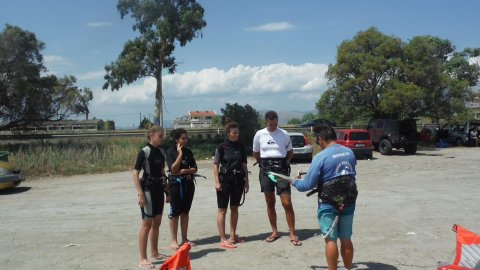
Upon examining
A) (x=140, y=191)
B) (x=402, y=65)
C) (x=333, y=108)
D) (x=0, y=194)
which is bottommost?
(x=0, y=194)

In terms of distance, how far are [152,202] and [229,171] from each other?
1313 mm

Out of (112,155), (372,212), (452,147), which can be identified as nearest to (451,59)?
(452,147)

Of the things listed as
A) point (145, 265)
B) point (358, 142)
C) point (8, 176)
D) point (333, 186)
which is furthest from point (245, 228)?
point (358, 142)

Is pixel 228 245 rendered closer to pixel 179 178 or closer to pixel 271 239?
pixel 271 239

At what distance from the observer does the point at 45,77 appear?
25812 millimetres

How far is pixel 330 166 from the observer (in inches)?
188

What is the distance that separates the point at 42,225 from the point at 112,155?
12561 millimetres

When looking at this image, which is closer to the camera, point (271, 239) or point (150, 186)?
point (150, 186)

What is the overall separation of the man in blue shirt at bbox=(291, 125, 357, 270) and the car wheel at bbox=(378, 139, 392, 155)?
2178cm

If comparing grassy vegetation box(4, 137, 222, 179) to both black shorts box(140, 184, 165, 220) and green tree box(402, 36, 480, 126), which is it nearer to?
black shorts box(140, 184, 165, 220)

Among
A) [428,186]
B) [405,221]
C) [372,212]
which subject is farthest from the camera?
[428,186]

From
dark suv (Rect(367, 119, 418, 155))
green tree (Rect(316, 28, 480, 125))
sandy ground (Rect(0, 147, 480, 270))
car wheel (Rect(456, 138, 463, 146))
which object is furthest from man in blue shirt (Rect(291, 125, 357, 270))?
car wheel (Rect(456, 138, 463, 146))

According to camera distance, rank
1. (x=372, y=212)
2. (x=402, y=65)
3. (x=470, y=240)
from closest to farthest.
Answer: (x=470, y=240) < (x=372, y=212) < (x=402, y=65)

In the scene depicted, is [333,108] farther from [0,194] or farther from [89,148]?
[0,194]
